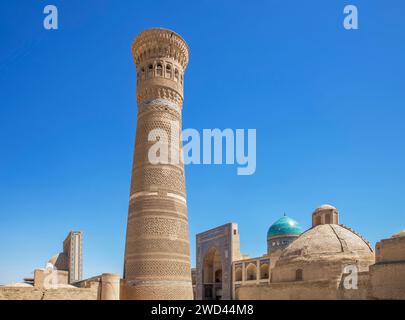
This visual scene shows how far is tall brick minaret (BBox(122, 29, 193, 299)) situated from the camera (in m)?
15.5

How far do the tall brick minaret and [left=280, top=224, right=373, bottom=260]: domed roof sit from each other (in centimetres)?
761

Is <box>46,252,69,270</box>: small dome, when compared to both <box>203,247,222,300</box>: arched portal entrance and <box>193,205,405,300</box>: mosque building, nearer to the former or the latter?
<box>193,205,405,300</box>: mosque building

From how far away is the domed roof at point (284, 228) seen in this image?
131 ft

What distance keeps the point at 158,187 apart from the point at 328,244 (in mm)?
10049

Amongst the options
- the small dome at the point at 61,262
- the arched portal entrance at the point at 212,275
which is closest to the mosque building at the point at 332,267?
the small dome at the point at 61,262

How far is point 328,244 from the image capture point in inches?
823

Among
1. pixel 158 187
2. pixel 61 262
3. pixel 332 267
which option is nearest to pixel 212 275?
pixel 61 262

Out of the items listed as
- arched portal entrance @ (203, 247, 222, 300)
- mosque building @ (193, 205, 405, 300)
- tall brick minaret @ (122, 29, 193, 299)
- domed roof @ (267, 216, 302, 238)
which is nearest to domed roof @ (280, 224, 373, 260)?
mosque building @ (193, 205, 405, 300)

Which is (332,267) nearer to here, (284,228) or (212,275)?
(212,275)

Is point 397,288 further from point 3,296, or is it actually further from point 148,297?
point 3,296

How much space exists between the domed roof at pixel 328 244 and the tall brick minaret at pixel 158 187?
→ 25.0ft

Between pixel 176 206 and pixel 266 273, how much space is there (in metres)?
19.0

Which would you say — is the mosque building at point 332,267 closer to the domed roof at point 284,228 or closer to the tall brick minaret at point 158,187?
the tall brick minaret at point 158,187

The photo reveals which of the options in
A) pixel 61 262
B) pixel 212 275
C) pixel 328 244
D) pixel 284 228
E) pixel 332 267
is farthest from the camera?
pixel 284 228
